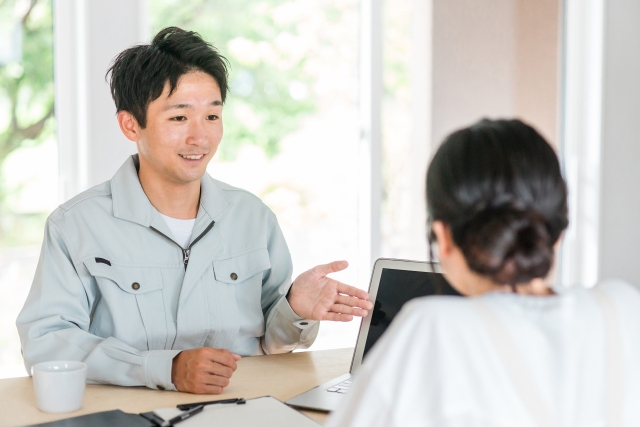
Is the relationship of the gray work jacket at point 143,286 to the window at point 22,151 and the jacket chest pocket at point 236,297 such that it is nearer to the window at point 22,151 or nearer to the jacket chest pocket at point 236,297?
the jacket chest pocket at point 236,297

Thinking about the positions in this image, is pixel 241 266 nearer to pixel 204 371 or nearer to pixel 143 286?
pixel 143 286

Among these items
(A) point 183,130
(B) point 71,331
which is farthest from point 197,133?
(B) point 71,331

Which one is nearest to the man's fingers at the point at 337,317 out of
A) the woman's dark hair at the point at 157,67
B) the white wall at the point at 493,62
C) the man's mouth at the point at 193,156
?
the man's mouth at the point at 193,156

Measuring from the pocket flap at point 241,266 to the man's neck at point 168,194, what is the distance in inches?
6.5

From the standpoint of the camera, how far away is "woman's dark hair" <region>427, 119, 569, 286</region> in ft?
2.41

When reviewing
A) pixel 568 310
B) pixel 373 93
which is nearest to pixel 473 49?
pixel 373 93

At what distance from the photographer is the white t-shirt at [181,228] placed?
166 cm

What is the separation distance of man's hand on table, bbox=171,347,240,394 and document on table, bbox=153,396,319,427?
0.09m

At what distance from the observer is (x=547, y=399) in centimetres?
67

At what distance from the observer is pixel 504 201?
74cm

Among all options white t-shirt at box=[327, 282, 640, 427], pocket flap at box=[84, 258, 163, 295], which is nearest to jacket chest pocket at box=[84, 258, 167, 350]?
pocket flap at box=[84, 258, 163, 295]

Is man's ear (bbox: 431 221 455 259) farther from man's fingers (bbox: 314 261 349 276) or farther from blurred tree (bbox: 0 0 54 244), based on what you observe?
blurred tree (bbox: 0 0 54 244)

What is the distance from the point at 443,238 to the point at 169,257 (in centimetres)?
92

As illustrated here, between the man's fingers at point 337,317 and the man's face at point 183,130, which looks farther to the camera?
the man's face at point 183,130
